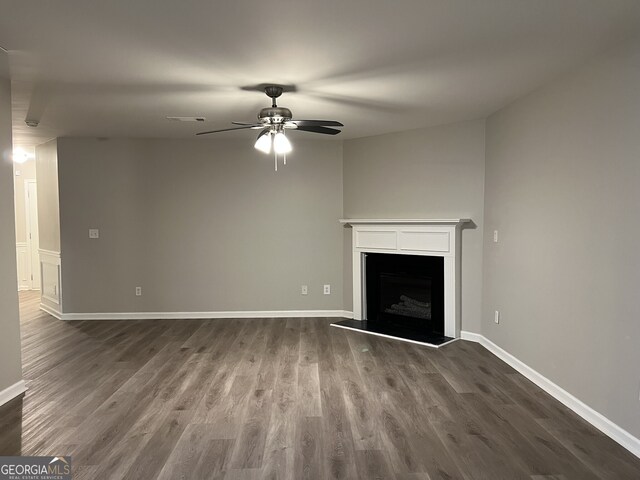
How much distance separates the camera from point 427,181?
5.07 metres

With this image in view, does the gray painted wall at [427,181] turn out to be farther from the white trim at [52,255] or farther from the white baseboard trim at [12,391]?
the white trim at [52,255]

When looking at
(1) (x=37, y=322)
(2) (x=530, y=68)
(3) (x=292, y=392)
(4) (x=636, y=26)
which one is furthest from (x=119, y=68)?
(1) (x=37, y=322)

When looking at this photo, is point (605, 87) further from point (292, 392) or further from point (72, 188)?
point (72, 188)

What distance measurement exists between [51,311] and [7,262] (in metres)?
3.31

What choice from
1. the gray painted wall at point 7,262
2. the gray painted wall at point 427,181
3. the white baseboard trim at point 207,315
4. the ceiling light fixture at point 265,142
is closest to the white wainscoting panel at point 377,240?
the gray painted wall at point 427,181

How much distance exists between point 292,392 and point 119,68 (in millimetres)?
2665

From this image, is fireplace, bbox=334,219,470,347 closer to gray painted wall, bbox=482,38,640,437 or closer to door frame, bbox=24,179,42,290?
gray painted wall, bbox=482,38,640,437

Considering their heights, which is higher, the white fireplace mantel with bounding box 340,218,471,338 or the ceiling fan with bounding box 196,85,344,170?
the ceiling fan with bounding box 196,85,344,170

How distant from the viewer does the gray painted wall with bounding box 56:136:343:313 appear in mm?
5762

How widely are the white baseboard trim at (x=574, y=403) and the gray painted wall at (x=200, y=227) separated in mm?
2399

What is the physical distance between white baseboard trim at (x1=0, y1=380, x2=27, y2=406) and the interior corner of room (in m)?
0.02

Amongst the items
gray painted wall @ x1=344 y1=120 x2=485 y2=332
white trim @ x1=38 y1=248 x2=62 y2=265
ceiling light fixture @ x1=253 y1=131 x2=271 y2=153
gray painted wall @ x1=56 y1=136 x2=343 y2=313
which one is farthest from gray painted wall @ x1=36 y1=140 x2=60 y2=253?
gray painted wall @ x1=344 y1=120 x2=485 y2=332

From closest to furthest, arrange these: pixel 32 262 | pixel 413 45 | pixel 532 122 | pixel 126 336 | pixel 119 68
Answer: pixel 413 45 → pixel 119 68 → pixel 532 122 → pixel 126 336 → pixel 32 262

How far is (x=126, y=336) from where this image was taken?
16.3ft
